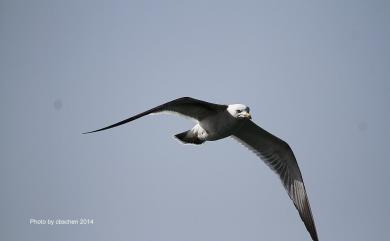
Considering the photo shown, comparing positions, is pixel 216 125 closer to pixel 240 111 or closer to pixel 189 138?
pixel 240 111

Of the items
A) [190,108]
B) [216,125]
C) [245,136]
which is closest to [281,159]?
[245,136]

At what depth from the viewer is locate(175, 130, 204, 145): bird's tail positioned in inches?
488

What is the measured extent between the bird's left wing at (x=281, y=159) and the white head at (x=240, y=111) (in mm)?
1769

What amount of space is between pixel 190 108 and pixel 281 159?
3.60 metres

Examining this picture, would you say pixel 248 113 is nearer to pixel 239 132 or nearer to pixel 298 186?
pixel 239 132

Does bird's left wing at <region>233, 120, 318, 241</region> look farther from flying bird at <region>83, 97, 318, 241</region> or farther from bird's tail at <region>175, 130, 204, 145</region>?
bird's tail at <region>175, 130, 204, 145</region>

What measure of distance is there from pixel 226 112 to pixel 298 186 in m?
3.37

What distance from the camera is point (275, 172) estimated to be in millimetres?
13992

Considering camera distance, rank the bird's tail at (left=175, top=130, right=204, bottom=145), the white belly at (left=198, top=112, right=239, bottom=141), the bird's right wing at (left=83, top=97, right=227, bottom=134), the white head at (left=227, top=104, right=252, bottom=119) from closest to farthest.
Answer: the bird's right wing at (left=83, top=97, right=227, bottom=134)
the white head at (left=227, top=104, right=252, bottom=119)
the white belly at (left=198, top=112, right=239, bottom=141)
the bird's tail at (left=175, top=130, right=204, bottom=145)

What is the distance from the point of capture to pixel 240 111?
11.7m

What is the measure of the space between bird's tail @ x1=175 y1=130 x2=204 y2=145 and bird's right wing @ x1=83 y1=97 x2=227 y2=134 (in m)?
0.49

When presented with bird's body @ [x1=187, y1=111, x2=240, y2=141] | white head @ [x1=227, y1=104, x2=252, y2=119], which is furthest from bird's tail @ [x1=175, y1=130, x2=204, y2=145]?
white head @ [x1=227, y1=104, x2=252, y2=119]

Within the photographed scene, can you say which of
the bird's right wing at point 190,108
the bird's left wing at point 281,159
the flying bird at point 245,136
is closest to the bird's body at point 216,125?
the flying bird at point 245,136

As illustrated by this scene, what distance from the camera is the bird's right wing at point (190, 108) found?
10.8 metres
